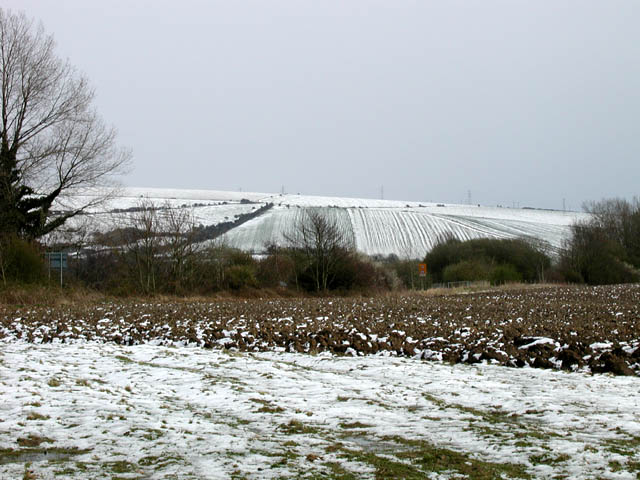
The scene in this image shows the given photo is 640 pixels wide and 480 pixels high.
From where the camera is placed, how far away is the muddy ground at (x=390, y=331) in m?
10.7

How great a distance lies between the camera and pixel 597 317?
1694 centimetres

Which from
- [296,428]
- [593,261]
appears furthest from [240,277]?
[593,261]

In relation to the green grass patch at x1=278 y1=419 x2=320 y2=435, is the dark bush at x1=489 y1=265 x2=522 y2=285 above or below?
below

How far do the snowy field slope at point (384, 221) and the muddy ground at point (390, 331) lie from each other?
34.2 m

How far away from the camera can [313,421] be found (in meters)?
6.88

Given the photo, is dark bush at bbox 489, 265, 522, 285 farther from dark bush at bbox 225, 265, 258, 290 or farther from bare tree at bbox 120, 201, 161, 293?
bare tree at bbox 120, 201, 161, 293

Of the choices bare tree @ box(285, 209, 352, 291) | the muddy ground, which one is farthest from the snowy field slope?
the muddy ground

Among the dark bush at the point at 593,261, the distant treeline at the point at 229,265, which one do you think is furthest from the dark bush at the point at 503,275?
the dark bush at the point at 593,261

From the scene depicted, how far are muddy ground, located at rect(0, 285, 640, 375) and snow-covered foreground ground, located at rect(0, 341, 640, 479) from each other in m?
0.97

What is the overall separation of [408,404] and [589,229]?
190 feet

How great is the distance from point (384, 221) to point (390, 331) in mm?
60468

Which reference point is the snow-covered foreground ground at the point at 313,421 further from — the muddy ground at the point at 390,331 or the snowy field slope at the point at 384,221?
the snowy field slope at the point at 384,221

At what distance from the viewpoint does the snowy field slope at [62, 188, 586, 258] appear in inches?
2554

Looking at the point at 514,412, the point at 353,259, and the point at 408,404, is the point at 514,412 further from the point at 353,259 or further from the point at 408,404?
the point at 353,259
